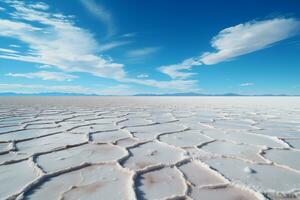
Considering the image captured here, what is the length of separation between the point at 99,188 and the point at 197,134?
1.74m

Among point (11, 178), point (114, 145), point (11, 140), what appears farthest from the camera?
point (11, 140)

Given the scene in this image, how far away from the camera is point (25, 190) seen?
122cm

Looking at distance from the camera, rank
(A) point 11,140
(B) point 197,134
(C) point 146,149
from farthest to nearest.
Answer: (B) point 197,134 < (A) point 11,140 < (C) point 146,149

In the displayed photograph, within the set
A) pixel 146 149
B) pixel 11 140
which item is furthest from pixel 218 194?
pixel 11 140

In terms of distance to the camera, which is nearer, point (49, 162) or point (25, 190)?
point (25, 190)

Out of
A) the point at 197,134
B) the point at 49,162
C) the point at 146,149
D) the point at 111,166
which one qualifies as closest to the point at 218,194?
the point at 111,166

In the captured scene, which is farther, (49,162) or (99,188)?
(49,162)

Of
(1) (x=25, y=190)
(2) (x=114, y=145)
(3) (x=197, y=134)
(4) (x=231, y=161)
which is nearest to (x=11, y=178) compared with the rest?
(1) (x=25, y=190)

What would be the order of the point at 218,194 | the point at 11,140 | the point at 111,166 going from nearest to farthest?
1. the point at 218,194
2. the point at 111,166
3. the point at 11,140

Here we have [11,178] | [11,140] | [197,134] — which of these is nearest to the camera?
[11,178]

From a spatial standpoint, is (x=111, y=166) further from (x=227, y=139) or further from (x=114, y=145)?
(x=227, y=139)

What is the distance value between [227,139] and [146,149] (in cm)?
96

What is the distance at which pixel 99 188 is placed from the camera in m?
1.25

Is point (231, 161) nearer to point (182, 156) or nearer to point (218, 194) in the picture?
point (182, 156)
